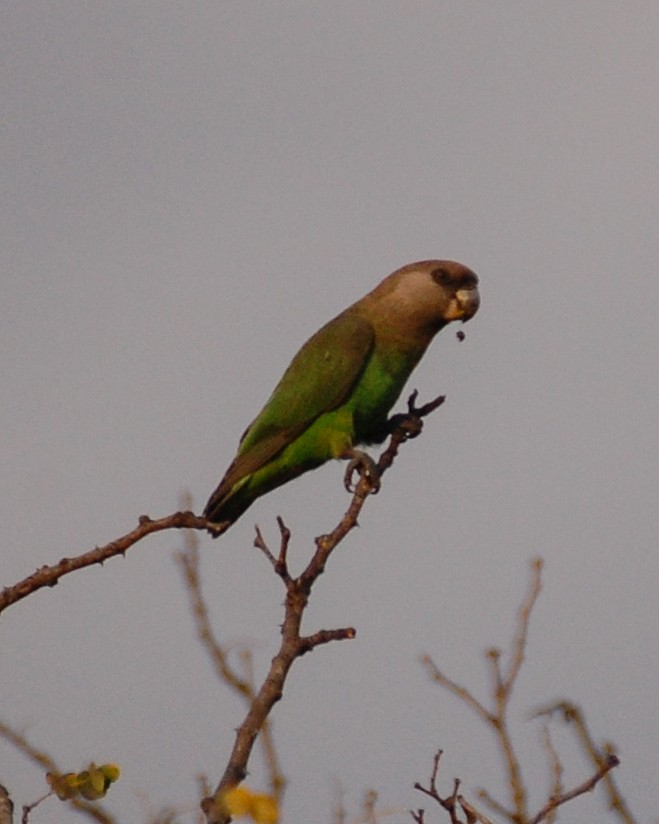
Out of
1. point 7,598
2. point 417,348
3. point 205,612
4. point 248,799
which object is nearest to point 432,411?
point 205,612

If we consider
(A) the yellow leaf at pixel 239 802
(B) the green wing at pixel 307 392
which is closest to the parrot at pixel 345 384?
(B) the green wing at pixel 307 392

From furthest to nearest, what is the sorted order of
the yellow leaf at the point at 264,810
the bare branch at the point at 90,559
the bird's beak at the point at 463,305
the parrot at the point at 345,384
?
the bird's beak at the point at 463,305
the parrot at the point at 345,384
the bare branch at the point at 90,559
the yellow leaf at the point at 264,810

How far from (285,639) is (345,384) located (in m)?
4.37

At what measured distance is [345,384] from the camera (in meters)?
7.98

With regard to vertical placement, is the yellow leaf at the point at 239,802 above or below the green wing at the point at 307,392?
below

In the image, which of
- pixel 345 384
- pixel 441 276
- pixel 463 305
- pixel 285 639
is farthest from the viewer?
pixel 441 276

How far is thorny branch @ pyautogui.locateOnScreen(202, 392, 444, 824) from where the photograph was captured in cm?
300

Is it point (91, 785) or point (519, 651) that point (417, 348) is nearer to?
point (519, 651)

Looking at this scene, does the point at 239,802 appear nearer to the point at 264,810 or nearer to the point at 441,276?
the point at 264,810

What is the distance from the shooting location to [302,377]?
8.23m

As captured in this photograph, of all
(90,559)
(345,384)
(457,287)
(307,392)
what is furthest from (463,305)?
(90,559)

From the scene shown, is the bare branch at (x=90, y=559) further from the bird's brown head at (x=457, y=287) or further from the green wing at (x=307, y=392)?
the bird's brown head at (x=457, y=287)

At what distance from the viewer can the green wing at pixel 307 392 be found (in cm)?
788

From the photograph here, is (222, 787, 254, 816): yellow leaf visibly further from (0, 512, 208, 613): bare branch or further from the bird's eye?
the bird's eye
